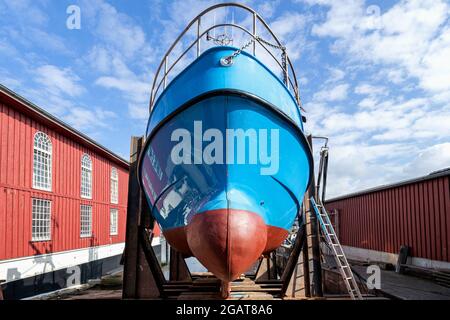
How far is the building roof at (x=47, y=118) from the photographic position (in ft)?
30.7

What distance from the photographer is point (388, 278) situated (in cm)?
1065

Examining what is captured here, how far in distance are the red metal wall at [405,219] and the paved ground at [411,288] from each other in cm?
124

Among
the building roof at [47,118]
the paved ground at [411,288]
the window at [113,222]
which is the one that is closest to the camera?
the paved ground at [411,288]

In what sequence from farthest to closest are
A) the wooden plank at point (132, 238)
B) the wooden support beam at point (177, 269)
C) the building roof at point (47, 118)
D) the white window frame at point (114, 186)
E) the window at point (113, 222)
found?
the white window frame at point (114, 186)
the window at point (113, 222)
the building roof at point (47, 118)
the wooden support beam at point (177, 269)
the wooden plank at point (132, 238)

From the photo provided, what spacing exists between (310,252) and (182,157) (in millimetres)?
2442

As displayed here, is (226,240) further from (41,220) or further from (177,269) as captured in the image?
(41,220)

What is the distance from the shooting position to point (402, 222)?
42.1 ft

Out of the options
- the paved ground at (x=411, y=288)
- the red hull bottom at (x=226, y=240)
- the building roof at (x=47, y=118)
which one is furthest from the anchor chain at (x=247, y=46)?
the building roof at (x=47, y=118)

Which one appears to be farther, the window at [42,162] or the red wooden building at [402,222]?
the window at [42,162]

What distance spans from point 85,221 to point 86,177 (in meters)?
1.86

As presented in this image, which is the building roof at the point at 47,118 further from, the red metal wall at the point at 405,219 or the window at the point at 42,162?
the red metal wall at the point at 405,219

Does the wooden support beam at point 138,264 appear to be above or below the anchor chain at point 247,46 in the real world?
below
